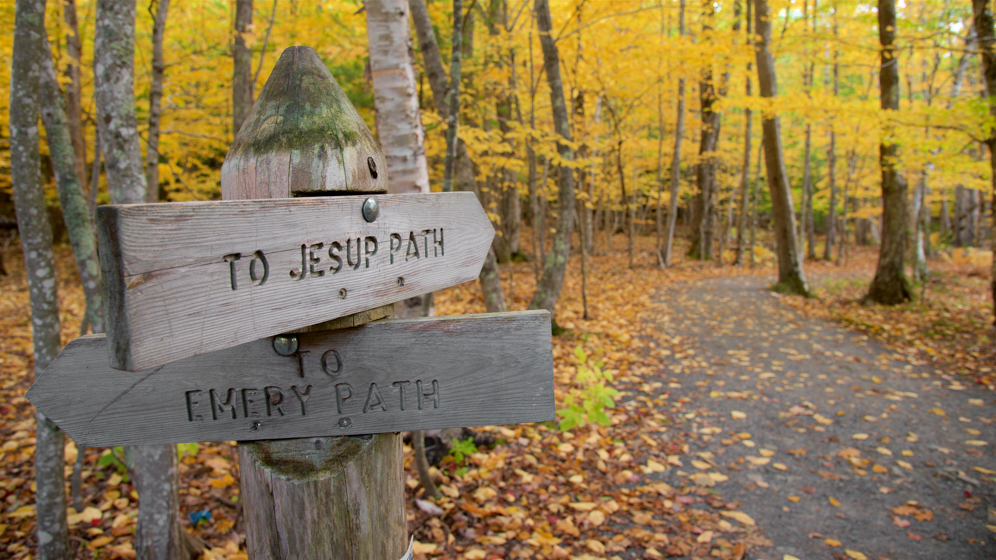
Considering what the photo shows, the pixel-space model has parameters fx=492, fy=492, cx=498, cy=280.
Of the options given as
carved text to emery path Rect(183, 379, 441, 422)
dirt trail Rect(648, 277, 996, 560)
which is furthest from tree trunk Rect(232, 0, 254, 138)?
dirt trail Rect(648, 277, 996, 560)

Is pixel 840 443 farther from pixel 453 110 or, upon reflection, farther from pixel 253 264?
pixel 253 264

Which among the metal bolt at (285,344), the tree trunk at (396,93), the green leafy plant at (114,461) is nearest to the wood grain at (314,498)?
the metal bolt at (285,344)

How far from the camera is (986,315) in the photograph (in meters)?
7.70

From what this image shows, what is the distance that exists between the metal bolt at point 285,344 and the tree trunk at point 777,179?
1093cm

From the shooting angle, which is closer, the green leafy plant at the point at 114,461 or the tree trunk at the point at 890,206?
the green leafy plant at the point at 114,461

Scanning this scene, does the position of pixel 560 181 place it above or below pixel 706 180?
below

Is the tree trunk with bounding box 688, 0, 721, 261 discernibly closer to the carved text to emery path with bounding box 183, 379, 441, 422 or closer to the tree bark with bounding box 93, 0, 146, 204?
the tree bark with bounding box 93, 0, 146, 204

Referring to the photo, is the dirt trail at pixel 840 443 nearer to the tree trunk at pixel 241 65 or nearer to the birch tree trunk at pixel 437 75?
the birch tree trunk at pixel 437 75

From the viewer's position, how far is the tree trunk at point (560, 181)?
19.6 ft

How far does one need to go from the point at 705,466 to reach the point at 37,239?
4331mm

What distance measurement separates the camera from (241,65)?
5180 millimetres

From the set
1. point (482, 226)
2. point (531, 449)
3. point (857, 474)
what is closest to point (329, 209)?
point (482, 226)

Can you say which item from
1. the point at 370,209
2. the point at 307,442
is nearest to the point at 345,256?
the point at 370,209

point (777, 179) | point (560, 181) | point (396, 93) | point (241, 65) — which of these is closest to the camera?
point (396, 93)
